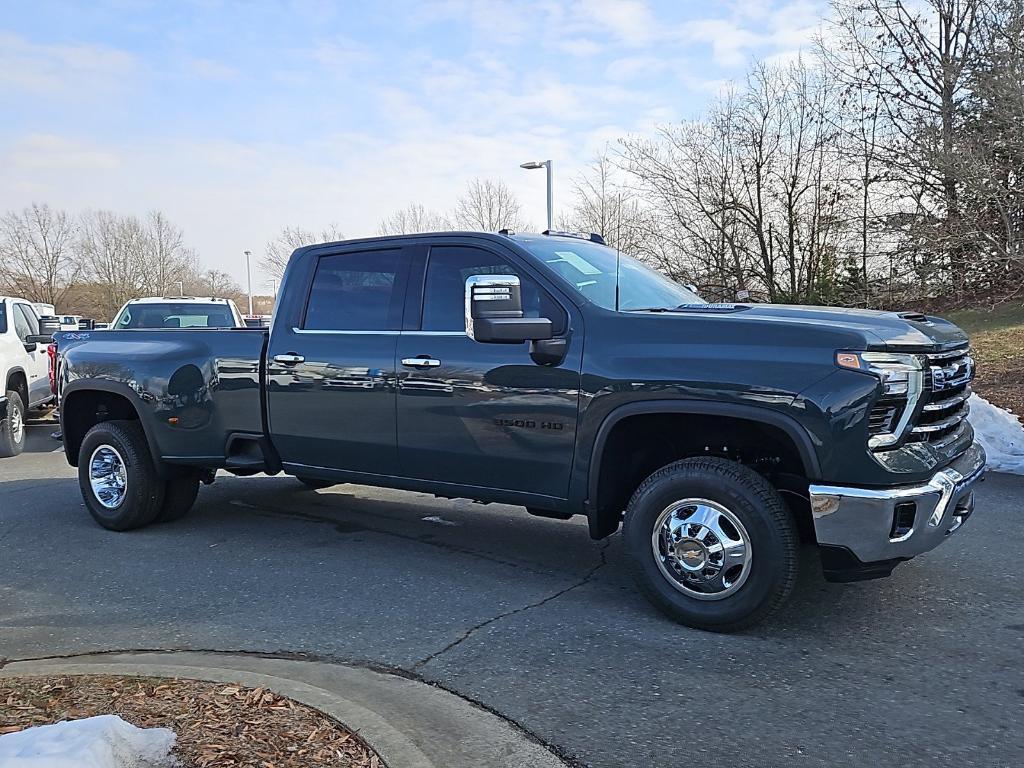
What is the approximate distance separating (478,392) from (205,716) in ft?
7.10

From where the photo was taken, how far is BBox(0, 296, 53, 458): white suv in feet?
32.7

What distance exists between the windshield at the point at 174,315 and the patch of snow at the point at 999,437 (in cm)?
901

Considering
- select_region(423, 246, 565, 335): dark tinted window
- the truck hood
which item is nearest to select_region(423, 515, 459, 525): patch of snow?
select_region(423, 246, 565, 335): dark tinted window

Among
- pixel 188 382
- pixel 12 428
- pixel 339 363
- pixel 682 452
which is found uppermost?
pixel 339 363

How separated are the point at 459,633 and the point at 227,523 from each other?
302 cm

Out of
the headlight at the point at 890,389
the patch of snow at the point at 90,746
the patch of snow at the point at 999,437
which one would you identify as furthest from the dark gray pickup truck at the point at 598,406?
the patch of snow at the point at 999,437

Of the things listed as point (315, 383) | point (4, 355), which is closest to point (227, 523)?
point (315, 383)

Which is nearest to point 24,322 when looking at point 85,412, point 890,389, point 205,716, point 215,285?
point 85,412

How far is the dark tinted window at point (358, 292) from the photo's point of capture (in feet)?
17.0

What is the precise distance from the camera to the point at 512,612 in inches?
175

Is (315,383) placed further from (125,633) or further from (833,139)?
(833,139)

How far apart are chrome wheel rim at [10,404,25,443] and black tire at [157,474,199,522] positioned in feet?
15.9

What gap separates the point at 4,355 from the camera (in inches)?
400

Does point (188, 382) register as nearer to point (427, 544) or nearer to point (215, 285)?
point (427, 544)
